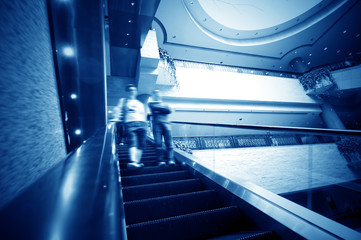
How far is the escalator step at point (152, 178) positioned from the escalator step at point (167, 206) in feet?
2.46

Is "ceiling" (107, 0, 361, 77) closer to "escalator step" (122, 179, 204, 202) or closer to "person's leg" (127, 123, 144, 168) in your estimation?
"person's leg" (127, 123, 144, 168)

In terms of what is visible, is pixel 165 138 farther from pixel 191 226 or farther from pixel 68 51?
pixel 68 51

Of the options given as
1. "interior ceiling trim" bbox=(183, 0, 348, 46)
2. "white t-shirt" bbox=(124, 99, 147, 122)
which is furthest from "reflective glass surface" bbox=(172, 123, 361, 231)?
"interior ceiling trim" bbox=(183, 0, 348, 46)

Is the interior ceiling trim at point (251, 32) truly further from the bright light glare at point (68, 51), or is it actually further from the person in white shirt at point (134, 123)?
the person in white shirt at point (134, 123)

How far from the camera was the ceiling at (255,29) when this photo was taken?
9398 mm

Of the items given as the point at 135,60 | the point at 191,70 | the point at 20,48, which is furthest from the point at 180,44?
the point at 20,48

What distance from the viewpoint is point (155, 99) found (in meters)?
3.38

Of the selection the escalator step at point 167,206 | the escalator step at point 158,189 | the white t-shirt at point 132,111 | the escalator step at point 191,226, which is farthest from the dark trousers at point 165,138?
the escalator step at point 191,226

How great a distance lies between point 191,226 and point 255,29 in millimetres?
12244

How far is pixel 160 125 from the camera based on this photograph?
3359 millimetres

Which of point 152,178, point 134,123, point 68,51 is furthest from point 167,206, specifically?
point 68,51

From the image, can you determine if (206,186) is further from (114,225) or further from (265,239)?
(114,225)

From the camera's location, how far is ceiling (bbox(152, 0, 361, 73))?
9.40 meters

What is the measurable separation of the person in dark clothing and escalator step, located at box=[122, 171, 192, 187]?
19.7 inches
